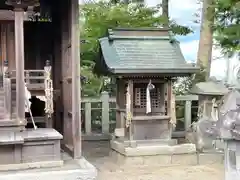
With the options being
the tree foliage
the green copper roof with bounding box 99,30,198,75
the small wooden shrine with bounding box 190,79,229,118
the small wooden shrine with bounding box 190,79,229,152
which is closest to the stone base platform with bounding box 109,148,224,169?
the small wooden shrine with bounding box 190,79,229,152

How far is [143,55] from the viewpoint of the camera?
1144cm

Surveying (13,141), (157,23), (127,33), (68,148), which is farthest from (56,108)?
(157,23)

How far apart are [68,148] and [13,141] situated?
7.42 ft

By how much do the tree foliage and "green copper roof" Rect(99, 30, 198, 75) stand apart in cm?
127

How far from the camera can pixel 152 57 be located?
1140cm

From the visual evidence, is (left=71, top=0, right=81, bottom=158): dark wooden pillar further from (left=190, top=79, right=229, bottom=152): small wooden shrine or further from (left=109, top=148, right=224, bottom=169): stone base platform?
(left=190, top=79, right=229, bottom=152): small wooden shrine

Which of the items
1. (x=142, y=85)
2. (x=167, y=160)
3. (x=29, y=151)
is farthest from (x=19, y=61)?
(x=167, y=160)

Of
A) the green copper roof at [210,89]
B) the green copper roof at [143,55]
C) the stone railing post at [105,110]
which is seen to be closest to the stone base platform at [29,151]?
the green copper roof at [143,55]

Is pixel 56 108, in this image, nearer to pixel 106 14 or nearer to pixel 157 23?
pixel 106 14

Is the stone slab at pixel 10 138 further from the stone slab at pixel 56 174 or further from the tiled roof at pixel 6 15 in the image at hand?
the tiled roof at pixel 6 15

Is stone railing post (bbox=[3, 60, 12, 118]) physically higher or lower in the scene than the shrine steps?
higher

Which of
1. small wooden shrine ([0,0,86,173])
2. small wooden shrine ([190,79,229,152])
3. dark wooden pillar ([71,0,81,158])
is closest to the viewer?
small wooden shrine ([0,0,86,173])

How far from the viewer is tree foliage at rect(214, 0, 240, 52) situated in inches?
387

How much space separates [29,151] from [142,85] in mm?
3933
